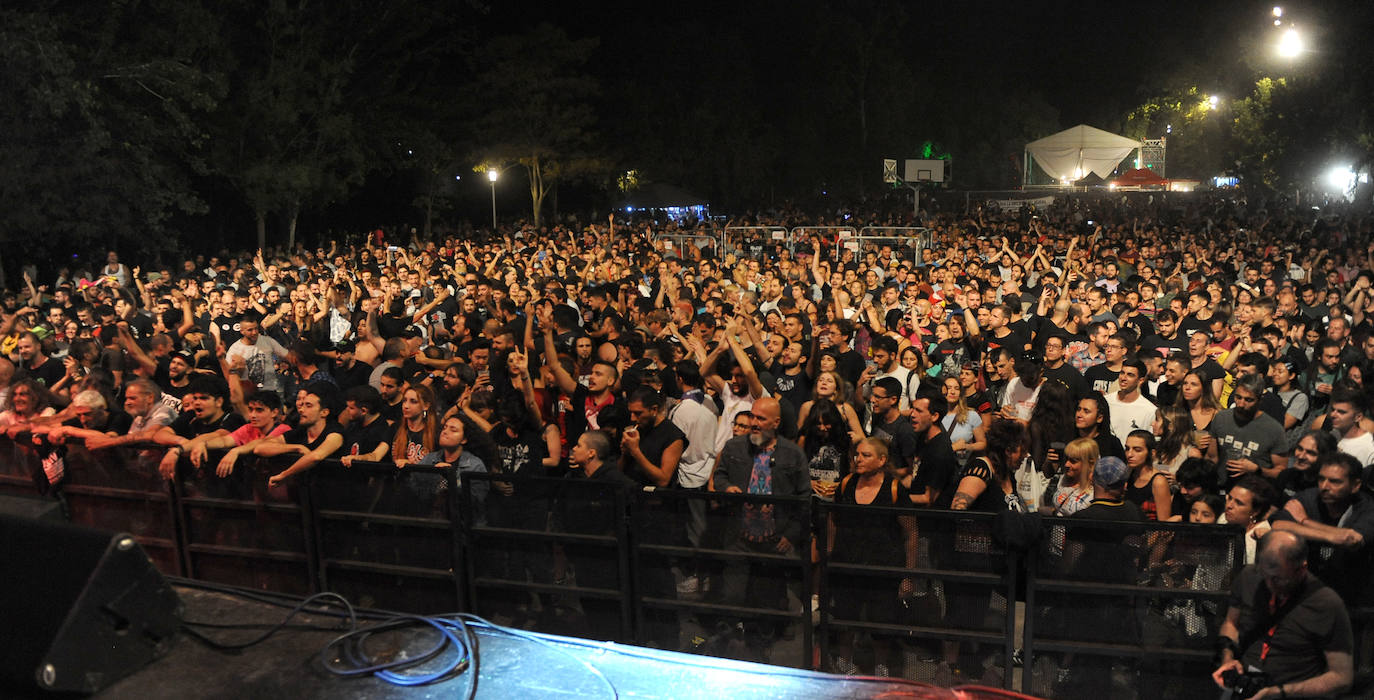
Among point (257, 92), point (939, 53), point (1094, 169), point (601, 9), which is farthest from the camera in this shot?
point (939, 53)

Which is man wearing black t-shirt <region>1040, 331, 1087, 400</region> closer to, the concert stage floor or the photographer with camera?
the photographer with camera

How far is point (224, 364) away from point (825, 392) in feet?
19.6

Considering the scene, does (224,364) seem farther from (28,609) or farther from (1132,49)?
(1132,49)

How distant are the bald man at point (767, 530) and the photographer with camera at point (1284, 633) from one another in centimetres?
198

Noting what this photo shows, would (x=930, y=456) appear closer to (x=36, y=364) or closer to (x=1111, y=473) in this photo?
(x=1111, y=473)

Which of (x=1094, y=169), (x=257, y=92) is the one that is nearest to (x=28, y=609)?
(x=257, y=92)

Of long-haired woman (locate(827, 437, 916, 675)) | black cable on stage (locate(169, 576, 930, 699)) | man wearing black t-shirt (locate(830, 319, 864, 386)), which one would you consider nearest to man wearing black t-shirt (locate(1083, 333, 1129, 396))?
man wearing black t-shirt (locate(830, 319, 864, 386))

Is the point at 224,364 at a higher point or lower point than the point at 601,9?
lower

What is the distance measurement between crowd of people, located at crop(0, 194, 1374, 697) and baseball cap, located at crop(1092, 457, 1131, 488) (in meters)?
0.01

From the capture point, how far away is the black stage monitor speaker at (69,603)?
256 cm

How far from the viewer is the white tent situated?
1453 inches

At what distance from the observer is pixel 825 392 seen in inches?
273

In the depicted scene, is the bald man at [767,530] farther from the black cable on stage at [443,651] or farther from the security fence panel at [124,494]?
the security fence panel at [124,494]

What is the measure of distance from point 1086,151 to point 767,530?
119 ft
